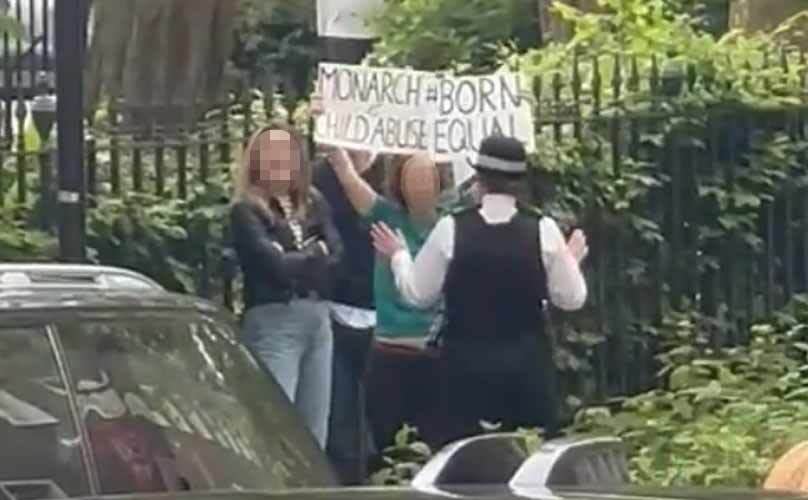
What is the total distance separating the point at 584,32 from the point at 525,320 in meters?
5.80

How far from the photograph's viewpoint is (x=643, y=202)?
497 inches

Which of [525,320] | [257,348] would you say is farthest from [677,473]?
[257,348]

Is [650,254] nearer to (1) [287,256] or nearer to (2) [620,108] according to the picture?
(2) [620,108]

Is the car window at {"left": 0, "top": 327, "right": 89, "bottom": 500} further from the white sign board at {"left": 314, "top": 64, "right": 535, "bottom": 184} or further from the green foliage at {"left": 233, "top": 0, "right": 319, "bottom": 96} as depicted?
the green foliage at {"left": 233, "top": 0, "right": 319, "bottom": 96}

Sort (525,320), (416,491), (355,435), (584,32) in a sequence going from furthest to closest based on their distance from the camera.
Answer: (584,32) → (355,435) → (525,320) → (416,491)

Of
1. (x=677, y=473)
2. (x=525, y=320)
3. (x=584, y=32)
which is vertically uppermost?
(x=584, y=32)

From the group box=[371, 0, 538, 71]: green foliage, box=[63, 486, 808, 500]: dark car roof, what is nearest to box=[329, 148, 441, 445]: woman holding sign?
box=[63, 486, 808, 500]: dark car roof

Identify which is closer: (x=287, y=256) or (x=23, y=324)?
(x=23, y=324)

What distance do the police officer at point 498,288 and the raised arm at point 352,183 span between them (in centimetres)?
71

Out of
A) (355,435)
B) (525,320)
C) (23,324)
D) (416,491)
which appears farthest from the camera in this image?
(355,435)

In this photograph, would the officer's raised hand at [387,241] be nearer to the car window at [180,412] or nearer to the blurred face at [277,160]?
the blurred face at [277,160]

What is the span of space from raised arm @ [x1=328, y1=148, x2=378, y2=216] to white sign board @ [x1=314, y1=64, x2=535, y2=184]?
14 centimetres

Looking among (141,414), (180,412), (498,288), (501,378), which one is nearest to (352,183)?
(498,288)

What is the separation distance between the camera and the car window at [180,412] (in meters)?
5.76
